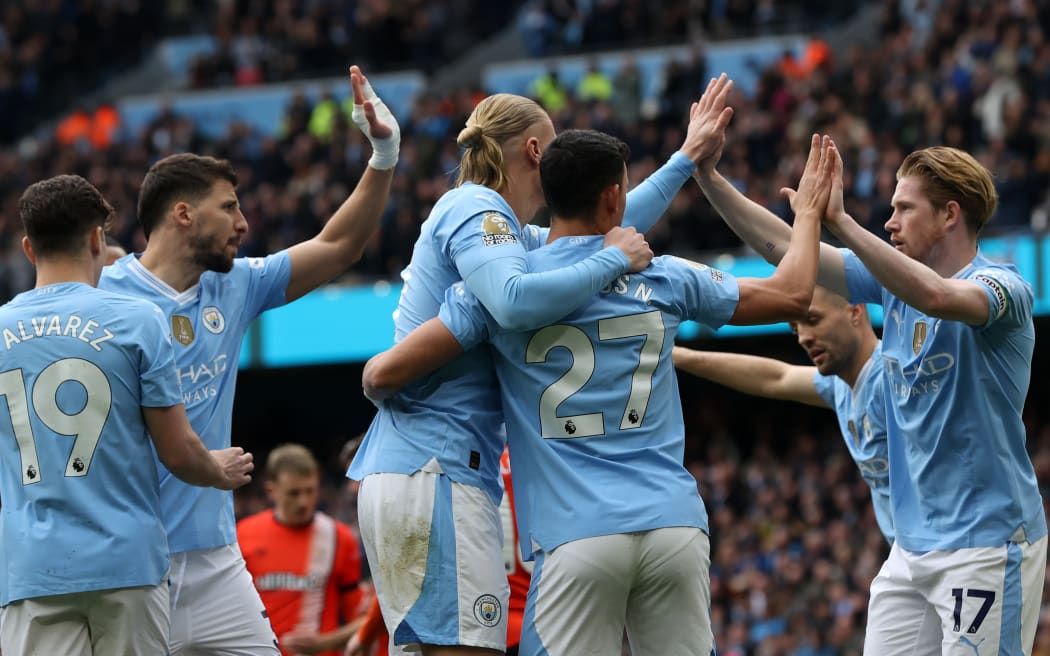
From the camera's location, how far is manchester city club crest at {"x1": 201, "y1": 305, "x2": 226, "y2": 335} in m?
6.00

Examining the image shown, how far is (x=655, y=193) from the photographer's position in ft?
19.2

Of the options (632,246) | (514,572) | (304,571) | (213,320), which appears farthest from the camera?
(304,571)

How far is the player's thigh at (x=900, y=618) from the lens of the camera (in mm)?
5848

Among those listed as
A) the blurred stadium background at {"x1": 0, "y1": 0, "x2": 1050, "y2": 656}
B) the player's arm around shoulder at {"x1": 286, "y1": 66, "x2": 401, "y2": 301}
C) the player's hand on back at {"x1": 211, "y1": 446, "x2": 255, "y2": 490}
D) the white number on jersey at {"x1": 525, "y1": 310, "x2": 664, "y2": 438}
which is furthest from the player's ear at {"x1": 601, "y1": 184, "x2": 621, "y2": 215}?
the blurred stadium background at {"x1": 0, "y1": 0, "x2": 1050, "y2": 656}

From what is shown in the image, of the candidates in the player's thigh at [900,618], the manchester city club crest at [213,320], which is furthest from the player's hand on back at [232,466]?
the player's thigh at [900,618]

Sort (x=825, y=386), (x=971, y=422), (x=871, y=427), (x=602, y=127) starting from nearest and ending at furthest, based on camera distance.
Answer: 1. (x=971, y=422)
2. (x=871, y=427)
3. (x=825, y=386)
4. (x=602, y=127)

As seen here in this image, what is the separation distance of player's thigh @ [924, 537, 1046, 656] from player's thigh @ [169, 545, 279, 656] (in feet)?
8.34

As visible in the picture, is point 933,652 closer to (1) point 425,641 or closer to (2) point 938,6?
(1) point 425,641

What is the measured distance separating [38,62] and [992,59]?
18.0m

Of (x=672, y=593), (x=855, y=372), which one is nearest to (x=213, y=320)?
(x=672, y=593)

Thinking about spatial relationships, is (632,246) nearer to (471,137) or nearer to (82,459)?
(471,137)

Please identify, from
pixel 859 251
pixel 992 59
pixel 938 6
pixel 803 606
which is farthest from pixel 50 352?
pixel 938 6

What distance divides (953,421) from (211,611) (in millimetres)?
2850

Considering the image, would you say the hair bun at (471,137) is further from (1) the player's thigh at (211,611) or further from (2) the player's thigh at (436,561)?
(1) the player's thigh at (211,611)
